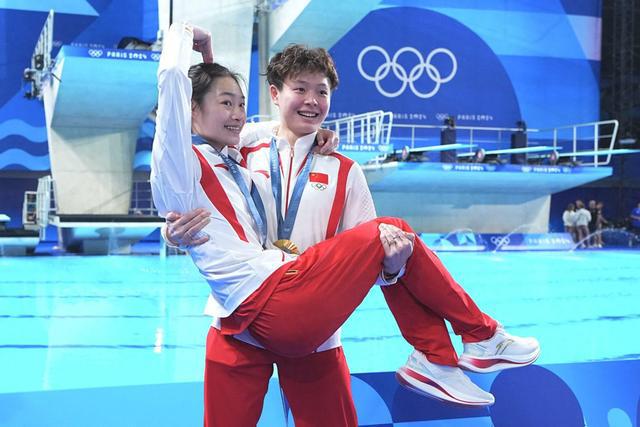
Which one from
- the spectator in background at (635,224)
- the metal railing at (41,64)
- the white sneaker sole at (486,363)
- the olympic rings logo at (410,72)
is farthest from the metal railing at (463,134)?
the white sneaker sole at (486,363)

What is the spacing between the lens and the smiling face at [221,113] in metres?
2.12

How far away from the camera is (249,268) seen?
196 centimetres

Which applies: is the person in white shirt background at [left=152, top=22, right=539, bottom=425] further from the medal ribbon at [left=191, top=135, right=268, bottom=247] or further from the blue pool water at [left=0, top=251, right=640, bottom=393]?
the blue pool water at [left=0, top=251, right=640, bottom=393]

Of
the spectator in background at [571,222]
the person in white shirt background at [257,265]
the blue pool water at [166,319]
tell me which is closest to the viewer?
the person in white shirt background at [257,265]

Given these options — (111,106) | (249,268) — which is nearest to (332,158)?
(249,268)

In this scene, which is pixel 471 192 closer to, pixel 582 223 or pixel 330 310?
pixel 582 223

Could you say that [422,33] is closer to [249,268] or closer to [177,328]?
[177,328]

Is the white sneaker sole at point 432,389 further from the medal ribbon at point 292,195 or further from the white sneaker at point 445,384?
the medal ribbon at point 292,195

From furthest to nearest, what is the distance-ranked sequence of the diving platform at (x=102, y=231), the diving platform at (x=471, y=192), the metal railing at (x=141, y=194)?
the diving platform at (x=471, y=192) < the metal railing at (x=141, y=194) < the diving platform at (x=102, y=231)

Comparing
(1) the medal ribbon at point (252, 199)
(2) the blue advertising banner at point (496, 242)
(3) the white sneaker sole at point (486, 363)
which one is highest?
(1) the medal ribbon at point (252, 199)

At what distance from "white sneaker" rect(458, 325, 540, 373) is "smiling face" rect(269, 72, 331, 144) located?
0.89 metres

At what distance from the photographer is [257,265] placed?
195 cm

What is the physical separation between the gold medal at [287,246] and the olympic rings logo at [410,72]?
17752 millimetres

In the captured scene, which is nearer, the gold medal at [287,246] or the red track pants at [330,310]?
the red track pants at [330,310]
